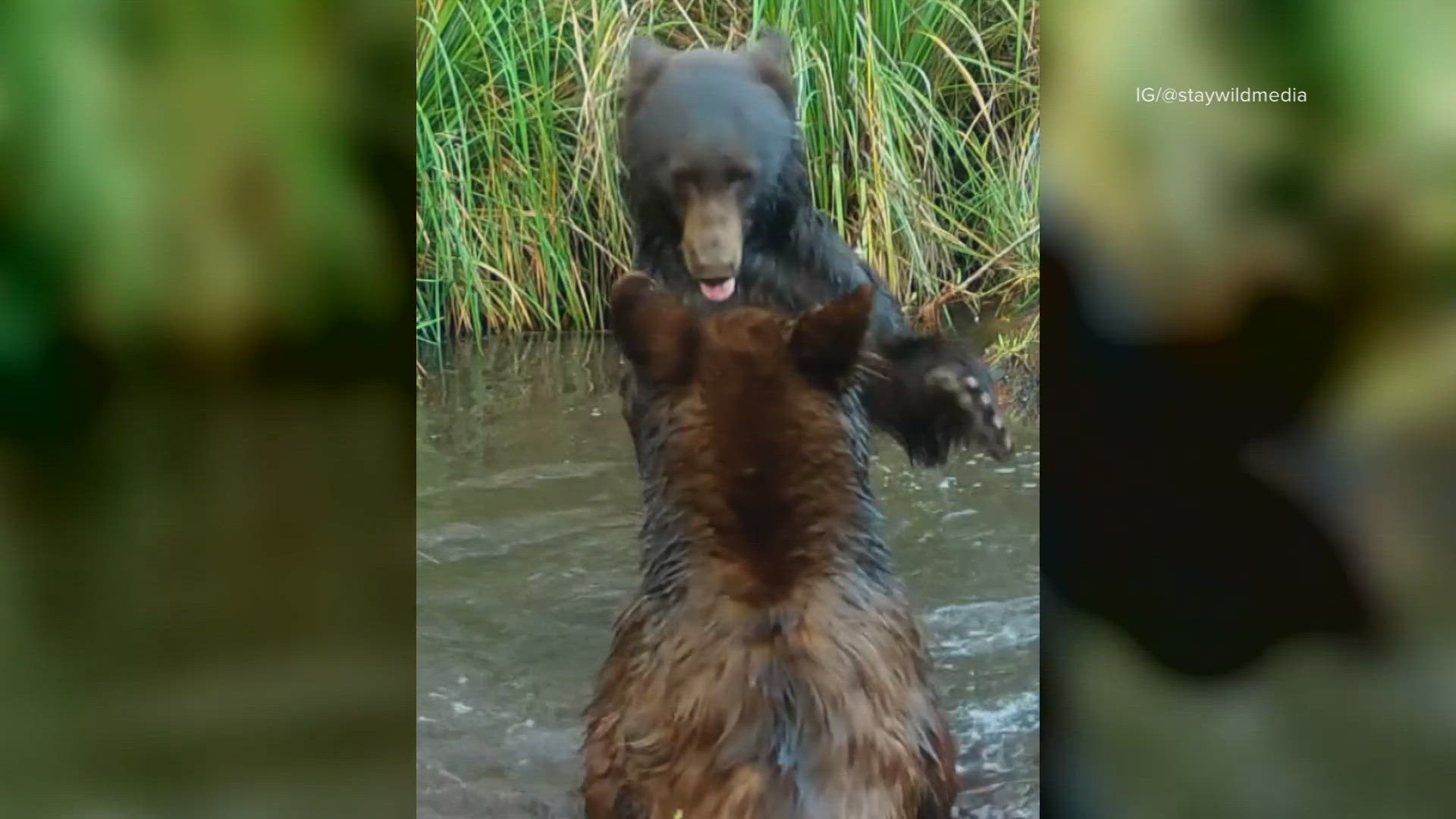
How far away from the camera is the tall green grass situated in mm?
790

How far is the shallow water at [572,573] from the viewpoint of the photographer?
815 mm

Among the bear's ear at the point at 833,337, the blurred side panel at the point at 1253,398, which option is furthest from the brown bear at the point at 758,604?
the blurred side panel at the point at 1253,398

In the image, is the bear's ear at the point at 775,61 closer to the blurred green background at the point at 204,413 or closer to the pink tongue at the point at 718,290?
the pink tongue at the point at 718,290

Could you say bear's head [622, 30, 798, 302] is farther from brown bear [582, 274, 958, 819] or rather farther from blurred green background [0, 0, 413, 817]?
blurred green background [0, 0, 413, 817]

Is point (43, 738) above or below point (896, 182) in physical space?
below

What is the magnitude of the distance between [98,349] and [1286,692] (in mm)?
942

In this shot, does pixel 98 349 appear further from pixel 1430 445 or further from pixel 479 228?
pixel 1430 445

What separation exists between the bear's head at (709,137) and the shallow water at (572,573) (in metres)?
0.11

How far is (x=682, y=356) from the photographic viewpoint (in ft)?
2.68

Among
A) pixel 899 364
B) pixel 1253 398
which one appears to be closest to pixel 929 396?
pixel 899 364

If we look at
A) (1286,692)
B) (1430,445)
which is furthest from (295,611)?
(1430,445)

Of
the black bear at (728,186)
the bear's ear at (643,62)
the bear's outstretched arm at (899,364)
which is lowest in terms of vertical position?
the bear's outstretched arm at (899,364)

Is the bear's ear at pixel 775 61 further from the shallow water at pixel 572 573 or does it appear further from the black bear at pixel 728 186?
the shallow water at pixel 572 573

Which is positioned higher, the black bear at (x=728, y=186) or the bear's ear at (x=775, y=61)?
the bear's ear at (x=775, y=61)
